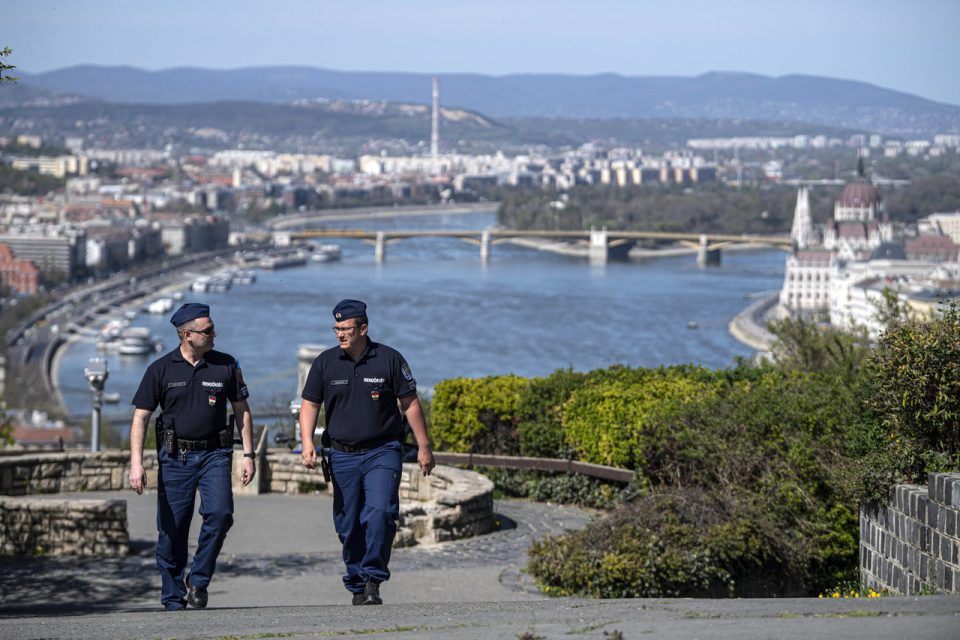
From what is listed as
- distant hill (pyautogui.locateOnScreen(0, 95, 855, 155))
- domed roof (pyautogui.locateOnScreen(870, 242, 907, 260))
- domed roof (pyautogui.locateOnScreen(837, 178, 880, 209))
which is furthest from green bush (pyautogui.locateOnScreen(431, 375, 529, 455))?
distant hill (pyautogui.locateOnScreen(0, 95, 855, 155))

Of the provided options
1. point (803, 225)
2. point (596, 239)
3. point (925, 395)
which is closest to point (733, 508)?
point (925, 395)

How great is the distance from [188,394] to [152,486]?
8.37 feet

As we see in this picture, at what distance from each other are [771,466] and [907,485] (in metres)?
0.94

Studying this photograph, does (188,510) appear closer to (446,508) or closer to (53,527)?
(53,527)

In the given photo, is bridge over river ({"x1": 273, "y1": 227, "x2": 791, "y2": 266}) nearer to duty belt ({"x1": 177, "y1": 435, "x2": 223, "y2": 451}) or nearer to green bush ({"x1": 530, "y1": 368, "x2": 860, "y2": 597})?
green bush ({"x1": 530, "y1": 368, "x2": 860, "y2": 597})

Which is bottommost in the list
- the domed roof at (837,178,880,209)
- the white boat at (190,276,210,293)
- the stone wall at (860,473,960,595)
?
the white boat at (190,276,210,293)

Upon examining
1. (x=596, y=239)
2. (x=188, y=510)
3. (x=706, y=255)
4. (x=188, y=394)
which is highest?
(x=188, y=394)

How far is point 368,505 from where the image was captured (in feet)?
10.5

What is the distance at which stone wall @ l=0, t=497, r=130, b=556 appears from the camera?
4480 millimetres

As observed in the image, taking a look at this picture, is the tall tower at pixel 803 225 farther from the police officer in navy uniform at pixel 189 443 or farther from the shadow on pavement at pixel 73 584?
the police officer in navy uniform at pixel 189 443

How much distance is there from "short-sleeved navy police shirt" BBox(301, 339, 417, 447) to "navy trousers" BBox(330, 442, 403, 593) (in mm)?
35

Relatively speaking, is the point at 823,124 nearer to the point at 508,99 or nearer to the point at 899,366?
the point at 508,99

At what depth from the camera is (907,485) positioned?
13.3ft

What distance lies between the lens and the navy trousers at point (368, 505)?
3.18 metres
